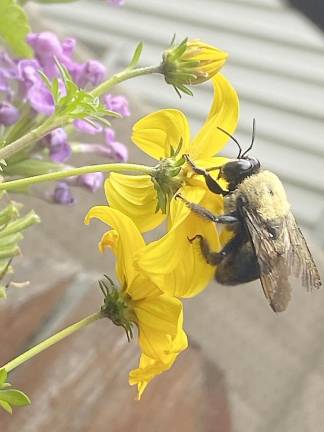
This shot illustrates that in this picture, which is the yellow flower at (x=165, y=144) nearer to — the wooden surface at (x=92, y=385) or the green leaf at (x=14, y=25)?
the green leaf at (x=14, y=25)

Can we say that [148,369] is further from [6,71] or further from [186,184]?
[6,71]

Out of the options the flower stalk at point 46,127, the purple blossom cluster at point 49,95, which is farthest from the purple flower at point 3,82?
the flower stalk at point 46,127

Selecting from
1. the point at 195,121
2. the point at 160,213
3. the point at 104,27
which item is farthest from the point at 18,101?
the point at 104,27

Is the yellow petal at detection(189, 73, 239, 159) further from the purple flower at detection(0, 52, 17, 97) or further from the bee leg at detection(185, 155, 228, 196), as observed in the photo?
the purple flower at detection(0, 52, 17, 97)

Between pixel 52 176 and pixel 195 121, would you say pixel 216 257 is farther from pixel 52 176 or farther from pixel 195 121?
pixel 195 121

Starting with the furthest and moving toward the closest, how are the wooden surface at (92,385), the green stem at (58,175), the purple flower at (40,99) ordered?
the wooden surface at (92,385), the purple flower at (40,99), the green stem at (58,175)

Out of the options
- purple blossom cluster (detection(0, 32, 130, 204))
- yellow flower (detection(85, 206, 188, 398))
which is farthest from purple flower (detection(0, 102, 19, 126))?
yellow flower (detection(85, 206, 188, 398))

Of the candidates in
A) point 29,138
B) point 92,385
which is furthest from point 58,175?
point 92,385
